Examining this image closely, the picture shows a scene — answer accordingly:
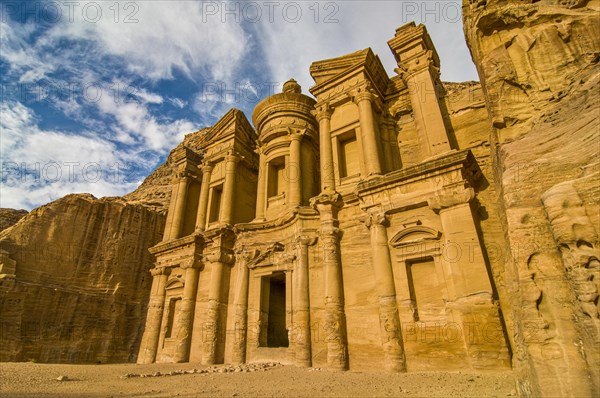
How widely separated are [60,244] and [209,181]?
14188 mm

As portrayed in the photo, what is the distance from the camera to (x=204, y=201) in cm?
1738

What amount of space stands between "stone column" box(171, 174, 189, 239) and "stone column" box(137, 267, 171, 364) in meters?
2.32

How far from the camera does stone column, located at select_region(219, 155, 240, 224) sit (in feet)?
51.4

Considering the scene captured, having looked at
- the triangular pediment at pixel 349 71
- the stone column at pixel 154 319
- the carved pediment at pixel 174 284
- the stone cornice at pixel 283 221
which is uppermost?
the triangular pediment at pixel 349 71

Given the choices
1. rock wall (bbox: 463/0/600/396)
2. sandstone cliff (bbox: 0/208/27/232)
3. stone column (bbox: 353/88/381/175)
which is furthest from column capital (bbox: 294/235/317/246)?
sandstone cliff (bbox: 0/208/27/232)

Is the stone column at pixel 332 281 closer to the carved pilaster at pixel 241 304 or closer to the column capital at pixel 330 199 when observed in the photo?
the column capital at pixel 330 199

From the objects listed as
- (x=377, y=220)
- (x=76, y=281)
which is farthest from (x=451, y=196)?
(x=76, y=281)

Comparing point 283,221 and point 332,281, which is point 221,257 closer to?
point 283,221

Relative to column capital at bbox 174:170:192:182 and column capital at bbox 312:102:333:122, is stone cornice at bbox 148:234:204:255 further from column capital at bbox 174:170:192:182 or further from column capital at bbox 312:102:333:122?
column capital at bbox 312:102:333:122

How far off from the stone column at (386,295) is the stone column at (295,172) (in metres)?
4.33

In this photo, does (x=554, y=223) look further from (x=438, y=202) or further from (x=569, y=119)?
(x=438, y=202)

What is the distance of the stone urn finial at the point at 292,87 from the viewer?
56.5 ft

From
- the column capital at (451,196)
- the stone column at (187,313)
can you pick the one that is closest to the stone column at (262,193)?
the stone column at (187,313)

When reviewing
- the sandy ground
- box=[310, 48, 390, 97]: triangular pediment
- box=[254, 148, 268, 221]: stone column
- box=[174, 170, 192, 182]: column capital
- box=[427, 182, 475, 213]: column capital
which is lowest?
the sandy ground
